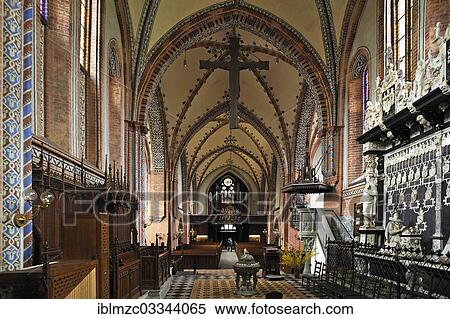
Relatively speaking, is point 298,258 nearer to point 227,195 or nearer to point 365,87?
point 365,87

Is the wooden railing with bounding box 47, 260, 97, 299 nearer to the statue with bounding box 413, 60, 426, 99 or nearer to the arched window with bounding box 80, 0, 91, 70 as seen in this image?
the statue with bounding box 413, 60, 426, 99

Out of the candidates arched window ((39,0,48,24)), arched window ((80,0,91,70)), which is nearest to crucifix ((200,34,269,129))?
arched window ((80,0,91,70))

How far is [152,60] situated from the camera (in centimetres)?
1855

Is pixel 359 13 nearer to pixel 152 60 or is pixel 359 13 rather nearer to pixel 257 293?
pixel 152 60

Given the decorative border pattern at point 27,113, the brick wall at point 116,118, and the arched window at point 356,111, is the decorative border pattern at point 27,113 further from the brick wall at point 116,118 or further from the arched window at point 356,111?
the arched window at point 356,111

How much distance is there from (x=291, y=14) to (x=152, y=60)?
4.91 meters

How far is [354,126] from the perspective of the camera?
17.1 m

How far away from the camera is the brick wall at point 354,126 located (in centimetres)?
1688

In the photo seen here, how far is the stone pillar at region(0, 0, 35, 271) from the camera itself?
22.0ft

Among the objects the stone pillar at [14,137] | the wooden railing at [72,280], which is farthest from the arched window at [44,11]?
the wooden railing at [72,280]

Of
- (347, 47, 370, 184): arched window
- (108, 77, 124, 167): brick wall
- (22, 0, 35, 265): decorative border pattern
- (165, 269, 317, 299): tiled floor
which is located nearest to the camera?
(22, 0, 35, 265): decorative border pattern

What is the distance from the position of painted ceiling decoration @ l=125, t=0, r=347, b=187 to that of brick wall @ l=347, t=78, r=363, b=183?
1.41 m

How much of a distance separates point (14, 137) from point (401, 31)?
9.26 meters
